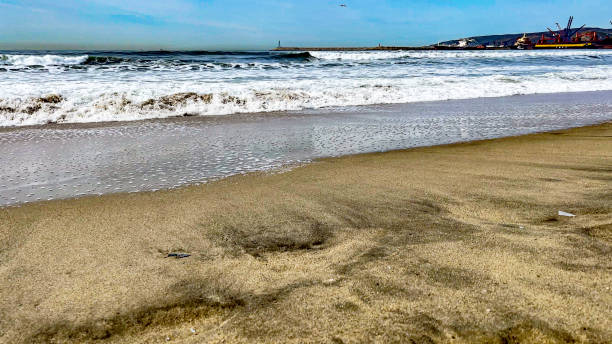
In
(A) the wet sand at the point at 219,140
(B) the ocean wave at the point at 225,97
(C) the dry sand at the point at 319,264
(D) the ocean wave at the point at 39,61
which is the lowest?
(C) the dry sand at the point at 319,264

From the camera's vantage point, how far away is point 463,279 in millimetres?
1662

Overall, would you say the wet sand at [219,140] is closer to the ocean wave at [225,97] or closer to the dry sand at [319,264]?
the dry sand at [319,264]

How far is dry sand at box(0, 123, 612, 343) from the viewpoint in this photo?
1.42 meters

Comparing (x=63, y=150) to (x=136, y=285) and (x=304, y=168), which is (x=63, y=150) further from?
(x=136, y=285)

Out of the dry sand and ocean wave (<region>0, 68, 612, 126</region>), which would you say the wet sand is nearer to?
the dry sand

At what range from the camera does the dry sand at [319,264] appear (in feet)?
4.66

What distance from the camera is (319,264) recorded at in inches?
74.4

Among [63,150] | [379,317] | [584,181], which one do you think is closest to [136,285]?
[379,317]

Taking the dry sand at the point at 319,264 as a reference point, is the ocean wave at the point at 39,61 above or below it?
above

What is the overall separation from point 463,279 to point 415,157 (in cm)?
282

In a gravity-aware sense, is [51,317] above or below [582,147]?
below

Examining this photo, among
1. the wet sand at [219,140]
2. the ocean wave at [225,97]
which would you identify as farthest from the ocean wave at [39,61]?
the wet sand at [219,140]

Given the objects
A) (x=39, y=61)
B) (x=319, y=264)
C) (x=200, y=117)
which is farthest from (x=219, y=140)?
(x=39, y=61)

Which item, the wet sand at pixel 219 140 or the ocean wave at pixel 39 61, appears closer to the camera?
the wet sand at pixel 219 140
